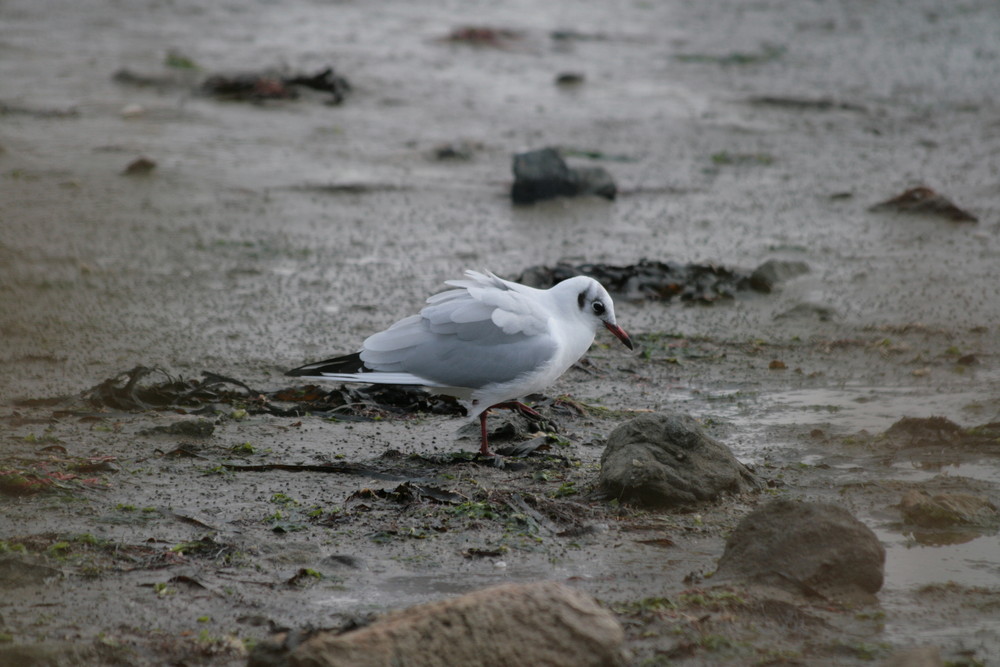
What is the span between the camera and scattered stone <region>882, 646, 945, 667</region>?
10.3 ft

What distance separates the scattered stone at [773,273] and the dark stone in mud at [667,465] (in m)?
3.15

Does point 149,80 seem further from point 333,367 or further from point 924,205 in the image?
point 333,367

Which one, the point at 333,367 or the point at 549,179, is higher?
the point at 549,179

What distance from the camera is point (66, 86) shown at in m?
11.8

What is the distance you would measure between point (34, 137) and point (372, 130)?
309cm

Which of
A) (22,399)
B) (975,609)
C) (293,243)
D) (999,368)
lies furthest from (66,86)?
(975,609)

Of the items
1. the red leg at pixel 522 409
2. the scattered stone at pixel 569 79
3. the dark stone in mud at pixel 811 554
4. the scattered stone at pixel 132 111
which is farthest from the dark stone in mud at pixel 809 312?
the scattered stone at pixel 569 79

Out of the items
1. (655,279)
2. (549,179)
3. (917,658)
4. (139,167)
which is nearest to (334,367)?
(917,658)

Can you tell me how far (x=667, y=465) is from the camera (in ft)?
14.9

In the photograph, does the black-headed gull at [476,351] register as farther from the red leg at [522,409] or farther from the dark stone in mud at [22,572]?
the dark stone in mud at [22,572]

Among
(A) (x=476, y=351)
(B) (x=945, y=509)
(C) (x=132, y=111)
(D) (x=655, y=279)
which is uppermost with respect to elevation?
(C) (x=132, y=111)

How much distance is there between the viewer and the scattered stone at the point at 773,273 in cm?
766

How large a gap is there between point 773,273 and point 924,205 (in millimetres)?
2135

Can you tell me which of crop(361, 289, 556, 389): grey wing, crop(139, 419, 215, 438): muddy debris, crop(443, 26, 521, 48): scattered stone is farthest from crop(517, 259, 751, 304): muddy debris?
crop(443, 26, 521, 48): scattered stone
